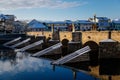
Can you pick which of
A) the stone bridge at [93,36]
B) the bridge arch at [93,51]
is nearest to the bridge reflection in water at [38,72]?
the bridge arch at [93,51]

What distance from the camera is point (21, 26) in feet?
515

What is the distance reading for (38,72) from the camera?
39.4 m

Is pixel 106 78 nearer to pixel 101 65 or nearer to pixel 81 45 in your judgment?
pixel 101 65

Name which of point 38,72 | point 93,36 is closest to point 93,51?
point 93,36

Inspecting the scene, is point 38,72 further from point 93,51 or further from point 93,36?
point 93,51

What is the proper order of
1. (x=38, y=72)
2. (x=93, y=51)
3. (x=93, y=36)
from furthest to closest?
(x=93, y=51) → (x=93, y=36) → (x=38, y=72)

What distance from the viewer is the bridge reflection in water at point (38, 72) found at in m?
35.5

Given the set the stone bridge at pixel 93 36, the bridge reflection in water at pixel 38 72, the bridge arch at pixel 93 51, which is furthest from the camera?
the bridge arch at pixel 93 51

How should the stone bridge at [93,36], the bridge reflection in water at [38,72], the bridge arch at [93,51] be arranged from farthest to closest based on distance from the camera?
the bridge arch at [93,51] < the stone bridge at [93,36] < the bridge reflection in water at [38,72]

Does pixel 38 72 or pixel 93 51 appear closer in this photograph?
pixel 38 72

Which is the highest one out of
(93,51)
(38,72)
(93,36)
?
(93,36)

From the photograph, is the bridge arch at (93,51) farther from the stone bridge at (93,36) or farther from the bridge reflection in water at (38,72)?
the bridge reflection in water at (38,72)

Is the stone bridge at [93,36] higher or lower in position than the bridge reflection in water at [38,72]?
higher

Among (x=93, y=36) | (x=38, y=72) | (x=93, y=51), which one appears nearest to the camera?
(x=38, y=72)
